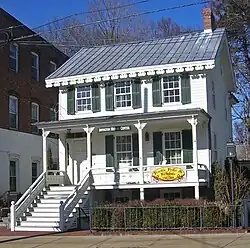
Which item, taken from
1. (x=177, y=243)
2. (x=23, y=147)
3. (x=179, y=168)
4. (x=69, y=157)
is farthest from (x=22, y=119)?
(x=177, y=243)

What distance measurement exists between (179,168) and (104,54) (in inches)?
386

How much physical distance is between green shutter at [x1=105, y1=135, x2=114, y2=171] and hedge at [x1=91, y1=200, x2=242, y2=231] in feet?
20.4

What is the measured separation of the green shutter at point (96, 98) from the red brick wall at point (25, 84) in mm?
5551

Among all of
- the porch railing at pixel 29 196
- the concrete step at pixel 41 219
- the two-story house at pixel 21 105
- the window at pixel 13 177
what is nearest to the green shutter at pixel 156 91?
the porch railing at pixel 29 196

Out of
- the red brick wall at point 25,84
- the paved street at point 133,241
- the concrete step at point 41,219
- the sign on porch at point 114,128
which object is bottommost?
the paved street at point 133,241

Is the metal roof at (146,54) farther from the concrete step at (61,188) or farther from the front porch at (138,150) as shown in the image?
the concrete step at (61,188)

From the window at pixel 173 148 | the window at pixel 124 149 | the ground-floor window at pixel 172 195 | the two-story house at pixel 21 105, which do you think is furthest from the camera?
the two-story house at pixel 21 105

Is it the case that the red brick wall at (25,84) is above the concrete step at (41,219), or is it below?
above

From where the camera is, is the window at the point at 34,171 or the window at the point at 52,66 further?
the window at the point at 52,66

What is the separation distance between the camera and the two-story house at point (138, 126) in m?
24.4

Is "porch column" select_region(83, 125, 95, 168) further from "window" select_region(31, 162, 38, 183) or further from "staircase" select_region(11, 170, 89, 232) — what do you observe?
"window" select_region(31, 162, 38, 183)

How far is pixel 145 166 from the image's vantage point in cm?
2475

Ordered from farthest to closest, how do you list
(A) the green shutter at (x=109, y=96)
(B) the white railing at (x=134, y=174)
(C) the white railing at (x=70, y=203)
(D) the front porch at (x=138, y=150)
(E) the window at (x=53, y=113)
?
(E) the window at (x=53, y=113), (A) the green shutter at (x=109, y=96), (D) the front porch at (x=138, y=150), (B) the white railing at (x=134, y=174), (C) the white railing at (x=70, y=203)

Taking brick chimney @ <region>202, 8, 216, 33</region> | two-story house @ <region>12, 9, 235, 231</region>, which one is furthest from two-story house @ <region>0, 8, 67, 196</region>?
brick chimney @ <region>202, 8, 216, 33</region>
